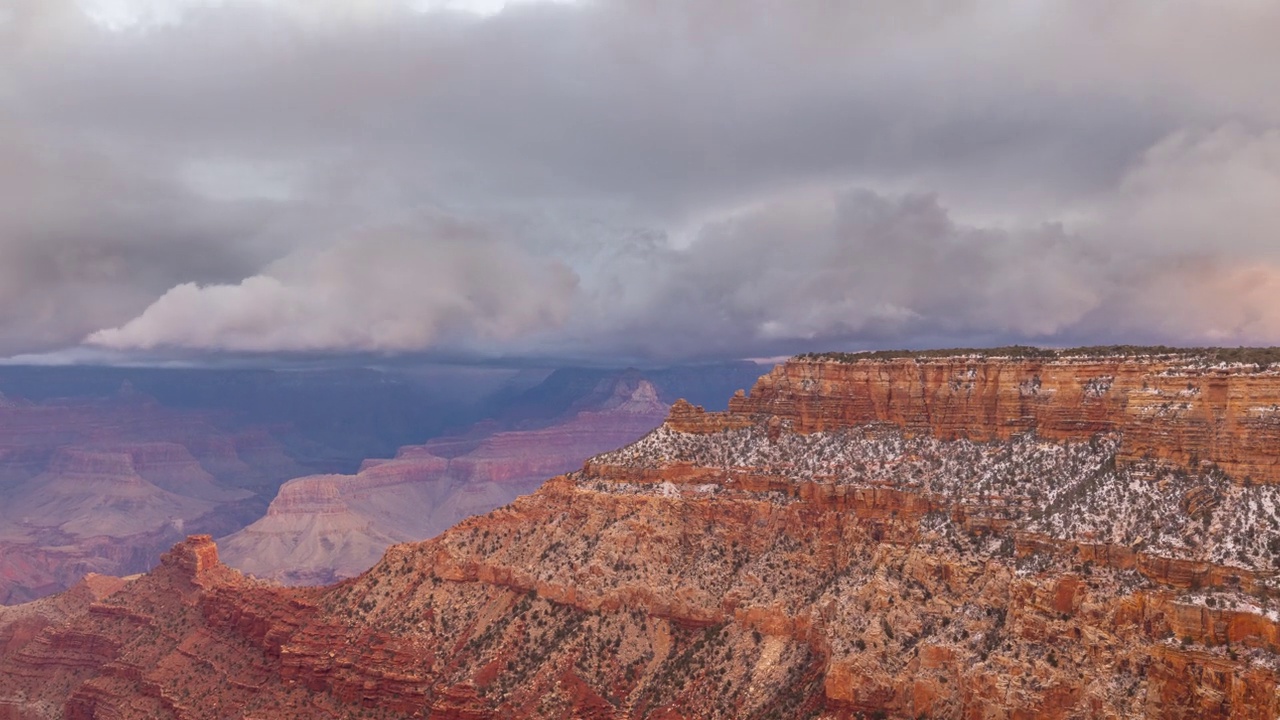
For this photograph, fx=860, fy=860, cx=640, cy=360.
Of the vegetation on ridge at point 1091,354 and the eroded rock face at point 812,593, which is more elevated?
the vegetation on ridge at point 1091,354

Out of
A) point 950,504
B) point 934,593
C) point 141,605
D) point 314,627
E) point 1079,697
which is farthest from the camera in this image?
point 141,605

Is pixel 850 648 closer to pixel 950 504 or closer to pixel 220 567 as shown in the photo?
pixel 950 504

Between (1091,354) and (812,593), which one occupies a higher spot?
(1091,354)

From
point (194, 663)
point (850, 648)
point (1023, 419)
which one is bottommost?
point (194, 663)

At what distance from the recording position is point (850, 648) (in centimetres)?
6762

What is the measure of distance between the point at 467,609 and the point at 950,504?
53.2 meters

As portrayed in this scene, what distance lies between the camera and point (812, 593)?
3147 inches

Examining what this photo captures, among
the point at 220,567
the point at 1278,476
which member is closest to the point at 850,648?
the point at 1278,476

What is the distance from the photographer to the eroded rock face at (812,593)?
191 ft

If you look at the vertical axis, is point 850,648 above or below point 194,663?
above

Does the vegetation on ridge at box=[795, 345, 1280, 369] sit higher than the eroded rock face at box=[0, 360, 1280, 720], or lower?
higher

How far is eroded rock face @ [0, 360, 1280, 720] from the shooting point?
58.2 metres

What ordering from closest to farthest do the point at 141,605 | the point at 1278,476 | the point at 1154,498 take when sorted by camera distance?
the point at 1278,476
the point at 1154,498
the point at 141,605

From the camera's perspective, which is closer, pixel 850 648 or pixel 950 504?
pixel 850 648
